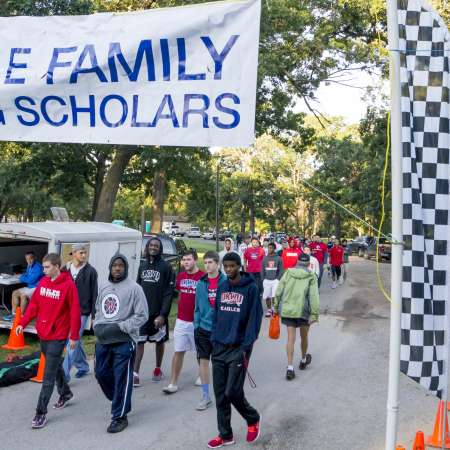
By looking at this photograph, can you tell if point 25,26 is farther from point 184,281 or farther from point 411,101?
point 184,281

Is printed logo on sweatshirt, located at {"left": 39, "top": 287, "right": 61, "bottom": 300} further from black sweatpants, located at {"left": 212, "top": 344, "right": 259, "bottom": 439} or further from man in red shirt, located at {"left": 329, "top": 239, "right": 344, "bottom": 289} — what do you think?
man in red shirt, located at {"left": 329, "top": 239, "right": 344, "bottom": 289}

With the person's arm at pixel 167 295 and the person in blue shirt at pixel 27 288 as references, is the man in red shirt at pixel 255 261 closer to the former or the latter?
the person in blue shirt at pixel 27 288

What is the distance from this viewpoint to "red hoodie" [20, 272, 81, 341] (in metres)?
5.87

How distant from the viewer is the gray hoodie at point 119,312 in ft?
18.8

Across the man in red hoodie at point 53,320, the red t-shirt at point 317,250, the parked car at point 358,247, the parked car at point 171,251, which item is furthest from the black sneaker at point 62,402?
the parked car at point 358,247

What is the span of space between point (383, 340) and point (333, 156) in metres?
47.1

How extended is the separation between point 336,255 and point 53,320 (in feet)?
47.8

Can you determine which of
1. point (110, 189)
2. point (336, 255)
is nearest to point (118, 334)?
point (336, 255)

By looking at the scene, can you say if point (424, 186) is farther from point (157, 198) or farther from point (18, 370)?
point (157, 198)

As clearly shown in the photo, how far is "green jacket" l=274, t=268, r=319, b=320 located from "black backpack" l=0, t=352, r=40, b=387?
11.2ft

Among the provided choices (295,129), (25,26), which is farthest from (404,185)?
(295,129)

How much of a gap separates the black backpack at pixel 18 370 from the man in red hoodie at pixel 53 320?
173 cm

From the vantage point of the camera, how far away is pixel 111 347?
227 inches

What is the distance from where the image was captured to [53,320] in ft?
19.2
